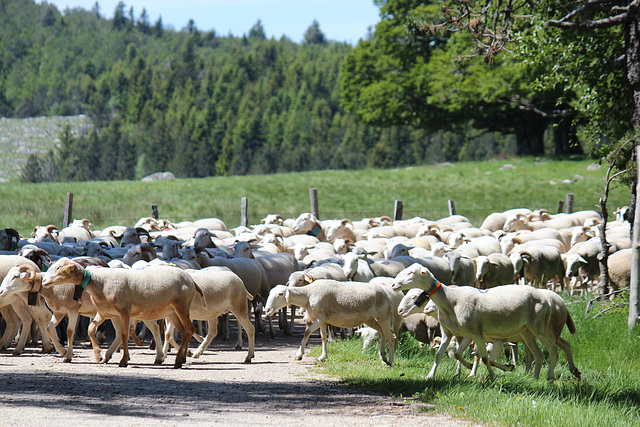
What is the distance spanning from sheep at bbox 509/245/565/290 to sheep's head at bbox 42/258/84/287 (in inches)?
389

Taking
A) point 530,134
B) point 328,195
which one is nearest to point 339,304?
point 328,195

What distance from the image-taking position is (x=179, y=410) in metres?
6.29

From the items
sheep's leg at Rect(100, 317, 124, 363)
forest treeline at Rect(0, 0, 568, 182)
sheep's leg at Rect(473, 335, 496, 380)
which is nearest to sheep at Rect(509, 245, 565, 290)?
sheep's leg at Rect(473, 335, 496, 380)

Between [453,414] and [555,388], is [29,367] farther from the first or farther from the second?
[555,388]

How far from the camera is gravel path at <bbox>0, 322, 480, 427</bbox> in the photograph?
5.99m

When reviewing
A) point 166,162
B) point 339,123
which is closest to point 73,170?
point 166,162

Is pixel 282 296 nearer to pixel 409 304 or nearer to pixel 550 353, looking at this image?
pixel 409 304

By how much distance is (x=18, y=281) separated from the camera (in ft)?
29.9

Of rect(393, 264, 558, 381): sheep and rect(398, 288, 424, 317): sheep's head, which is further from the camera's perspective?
rect(398, 288, 424, 317): sheep's head

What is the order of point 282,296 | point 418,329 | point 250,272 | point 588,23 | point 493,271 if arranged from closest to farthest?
point 282,296 → point 418,329 → point 588,23 → point 250,272 → point 493,271

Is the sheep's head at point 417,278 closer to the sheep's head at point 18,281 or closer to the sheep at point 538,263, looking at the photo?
the sheep's head at point 18,281

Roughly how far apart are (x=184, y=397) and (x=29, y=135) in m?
179

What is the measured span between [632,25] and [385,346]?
6.99 meters

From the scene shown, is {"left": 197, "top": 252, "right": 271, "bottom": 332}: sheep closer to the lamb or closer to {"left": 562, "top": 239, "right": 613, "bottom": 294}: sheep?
the lamb
